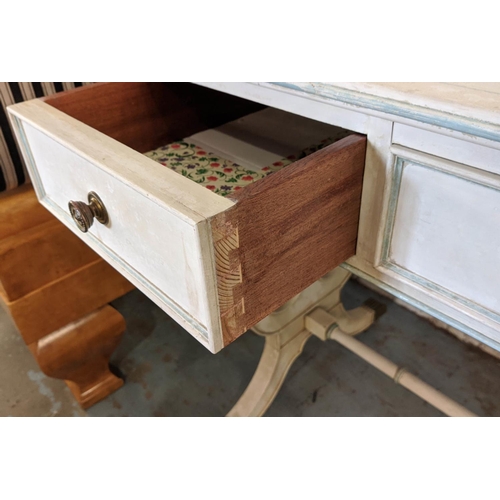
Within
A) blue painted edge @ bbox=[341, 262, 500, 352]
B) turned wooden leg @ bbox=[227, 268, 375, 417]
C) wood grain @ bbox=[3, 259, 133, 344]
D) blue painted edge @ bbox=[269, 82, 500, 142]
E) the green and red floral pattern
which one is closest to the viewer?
blue painted edge @ bbox=[269, 82, 500, 142]

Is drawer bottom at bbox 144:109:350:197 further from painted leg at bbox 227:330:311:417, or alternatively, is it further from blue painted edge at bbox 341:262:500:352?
painted leg at bbox 227:330:311:417

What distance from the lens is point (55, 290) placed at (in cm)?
81

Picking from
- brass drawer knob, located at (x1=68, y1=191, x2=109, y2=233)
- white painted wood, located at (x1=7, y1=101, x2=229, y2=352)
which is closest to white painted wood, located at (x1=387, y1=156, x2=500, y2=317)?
white painted wood, located at (x1=7, y1=101, x2=229, y2=352)

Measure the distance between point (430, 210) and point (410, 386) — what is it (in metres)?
0.48

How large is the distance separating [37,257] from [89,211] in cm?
28

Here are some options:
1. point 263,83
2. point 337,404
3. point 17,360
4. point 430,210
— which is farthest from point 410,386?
point 17,360

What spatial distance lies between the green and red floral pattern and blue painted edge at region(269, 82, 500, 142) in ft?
0.57

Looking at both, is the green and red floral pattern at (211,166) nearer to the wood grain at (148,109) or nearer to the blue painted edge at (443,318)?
the wood grain at (148,109)

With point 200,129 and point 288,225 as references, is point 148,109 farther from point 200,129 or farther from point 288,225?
point 288,225

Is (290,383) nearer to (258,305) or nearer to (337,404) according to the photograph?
(337,404)

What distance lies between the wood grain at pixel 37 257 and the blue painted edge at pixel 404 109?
45cm

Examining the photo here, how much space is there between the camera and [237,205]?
1.30 feet

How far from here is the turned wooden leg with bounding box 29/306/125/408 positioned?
0.85 m

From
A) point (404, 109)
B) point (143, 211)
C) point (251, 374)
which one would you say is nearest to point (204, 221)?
point (143, 211)
